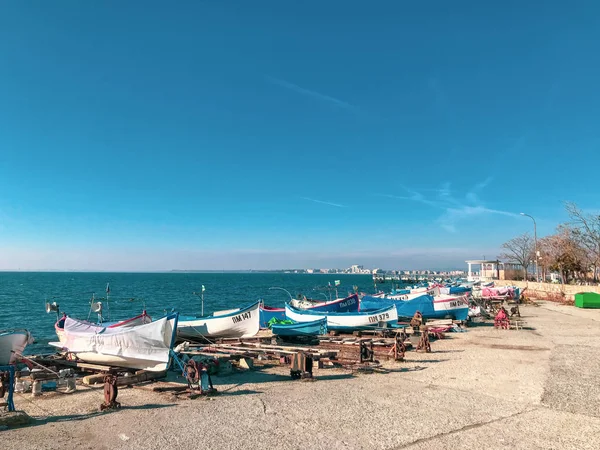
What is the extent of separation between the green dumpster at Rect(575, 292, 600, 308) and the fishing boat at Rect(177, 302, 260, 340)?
38.3 meters

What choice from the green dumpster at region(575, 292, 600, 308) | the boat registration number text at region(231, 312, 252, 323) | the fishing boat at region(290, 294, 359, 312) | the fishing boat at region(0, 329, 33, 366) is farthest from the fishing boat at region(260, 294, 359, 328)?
the green dumpster at region(575, 292, 600, 308)

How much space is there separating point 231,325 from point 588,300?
1566 inches

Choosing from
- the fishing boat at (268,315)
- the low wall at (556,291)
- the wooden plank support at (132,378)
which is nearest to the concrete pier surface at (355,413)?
the wooden plank support at (132,378)

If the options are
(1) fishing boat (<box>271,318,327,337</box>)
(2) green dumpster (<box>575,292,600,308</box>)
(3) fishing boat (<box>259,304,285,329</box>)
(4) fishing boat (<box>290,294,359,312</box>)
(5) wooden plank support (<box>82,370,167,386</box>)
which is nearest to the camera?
(5) wooden plank support (<box>82,370,167,386</box>)

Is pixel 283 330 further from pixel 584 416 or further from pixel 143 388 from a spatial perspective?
pixel 584 416

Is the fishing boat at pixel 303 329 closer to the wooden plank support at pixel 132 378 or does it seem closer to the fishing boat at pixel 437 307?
the wooden plank support at pixel 132 378

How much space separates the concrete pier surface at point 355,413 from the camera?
9.46m

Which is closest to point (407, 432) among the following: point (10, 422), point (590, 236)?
point (10, 422)

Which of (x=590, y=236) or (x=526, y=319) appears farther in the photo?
(x=590, y=236)

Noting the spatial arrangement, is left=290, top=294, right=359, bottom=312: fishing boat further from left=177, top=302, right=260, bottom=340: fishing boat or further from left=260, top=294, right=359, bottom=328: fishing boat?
left=177, top=302, right=260, bottom=340: fishing boat

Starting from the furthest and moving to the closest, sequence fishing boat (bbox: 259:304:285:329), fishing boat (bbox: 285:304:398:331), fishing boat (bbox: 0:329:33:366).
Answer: fishing boat (bbox: 259:304:285:329) < fishing boat (bbox: 285:304:398:331) < fishing boat (bbox: 0:329:33:366)

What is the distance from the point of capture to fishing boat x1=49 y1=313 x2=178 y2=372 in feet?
50.3

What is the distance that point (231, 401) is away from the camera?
12672 mm

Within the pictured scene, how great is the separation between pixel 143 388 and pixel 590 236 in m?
67.2
